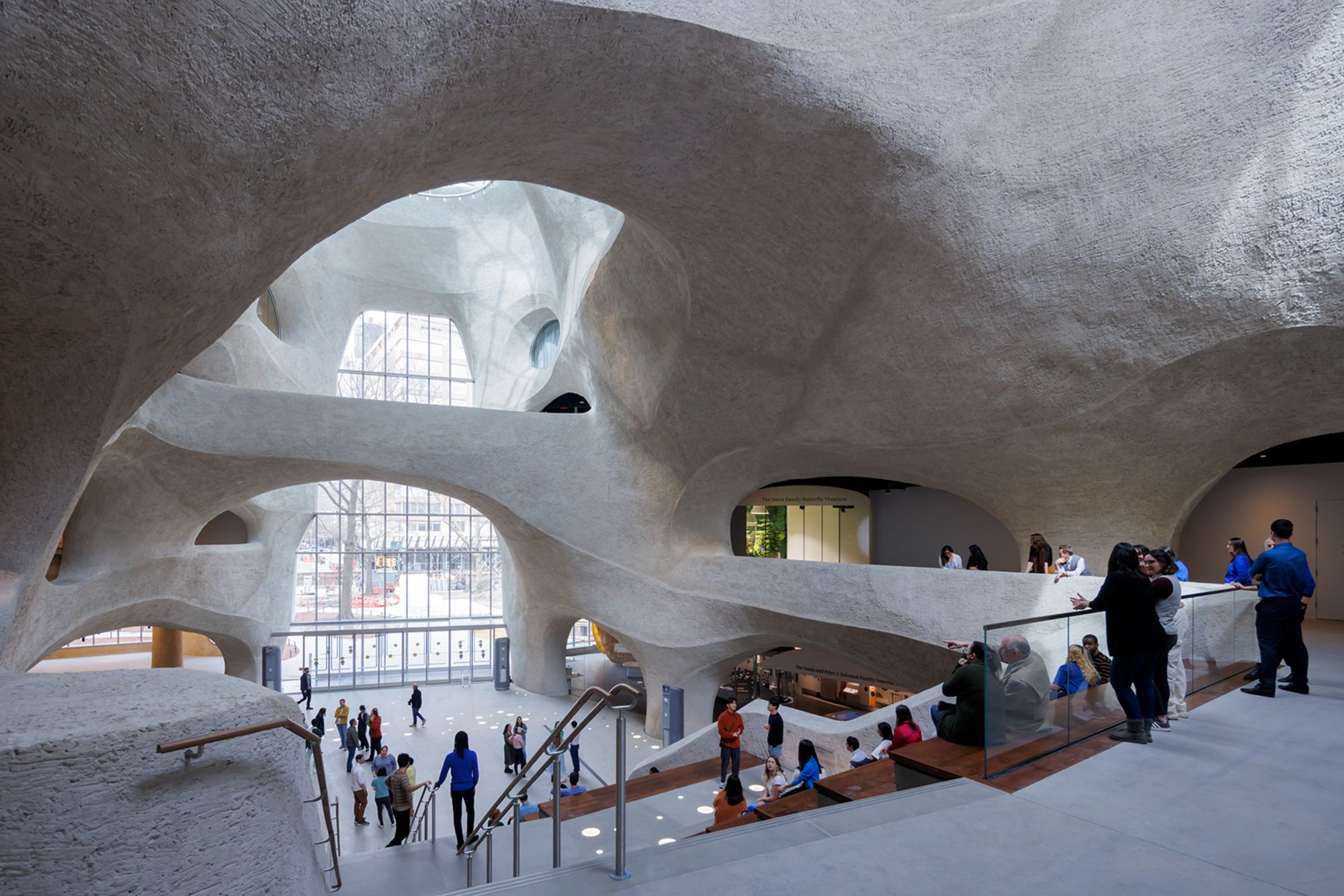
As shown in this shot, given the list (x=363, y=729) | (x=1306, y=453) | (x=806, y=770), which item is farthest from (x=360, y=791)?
(x=1306, y=453)

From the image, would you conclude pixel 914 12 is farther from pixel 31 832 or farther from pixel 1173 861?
pixel 31 832

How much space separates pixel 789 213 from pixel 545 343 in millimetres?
15752

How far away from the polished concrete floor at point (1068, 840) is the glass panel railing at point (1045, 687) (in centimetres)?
21

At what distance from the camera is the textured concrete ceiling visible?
4.77 metres

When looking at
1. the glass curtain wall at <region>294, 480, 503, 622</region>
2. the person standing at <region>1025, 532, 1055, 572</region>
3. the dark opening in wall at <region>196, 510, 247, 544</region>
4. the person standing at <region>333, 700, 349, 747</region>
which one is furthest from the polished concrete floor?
the glass curtain wall at <region>294, 480, 503, 622</region>

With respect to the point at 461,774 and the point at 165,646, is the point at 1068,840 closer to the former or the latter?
the point at 461,774

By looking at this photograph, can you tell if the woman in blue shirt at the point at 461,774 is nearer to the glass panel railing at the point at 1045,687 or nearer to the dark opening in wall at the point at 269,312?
the glass panel railing at the point at 1045,687

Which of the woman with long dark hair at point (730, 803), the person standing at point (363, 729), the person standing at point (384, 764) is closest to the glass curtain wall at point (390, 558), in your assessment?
the person standing at point (363, 729)

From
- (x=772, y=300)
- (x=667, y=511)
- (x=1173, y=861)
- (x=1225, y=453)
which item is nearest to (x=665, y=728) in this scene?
(x=667, y=511)

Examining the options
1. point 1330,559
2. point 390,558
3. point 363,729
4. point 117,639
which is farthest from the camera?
point 390,558

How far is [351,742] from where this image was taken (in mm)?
13500

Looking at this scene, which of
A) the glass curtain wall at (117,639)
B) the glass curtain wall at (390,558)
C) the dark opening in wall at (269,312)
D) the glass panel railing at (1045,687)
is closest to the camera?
the glass panel railing at (1045,687)

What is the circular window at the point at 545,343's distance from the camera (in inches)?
906

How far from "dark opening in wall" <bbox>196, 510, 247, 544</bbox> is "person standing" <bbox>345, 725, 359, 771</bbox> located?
1008 cm
